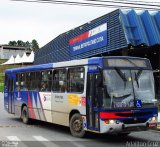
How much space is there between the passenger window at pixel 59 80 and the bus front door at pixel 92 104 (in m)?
1.86

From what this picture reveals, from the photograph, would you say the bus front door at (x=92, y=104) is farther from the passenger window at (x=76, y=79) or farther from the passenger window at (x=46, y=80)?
the passenger window at (x=46, y=80)

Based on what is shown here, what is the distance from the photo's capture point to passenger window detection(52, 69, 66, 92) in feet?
47.3

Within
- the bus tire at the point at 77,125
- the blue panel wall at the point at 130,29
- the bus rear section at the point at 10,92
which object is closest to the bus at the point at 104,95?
the bus tire at the point at 77,125

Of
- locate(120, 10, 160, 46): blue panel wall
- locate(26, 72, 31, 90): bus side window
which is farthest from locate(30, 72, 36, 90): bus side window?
locate(120, 10, 160, 46): blue panel wall

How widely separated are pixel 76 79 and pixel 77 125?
150cm

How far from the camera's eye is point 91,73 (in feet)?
41.5

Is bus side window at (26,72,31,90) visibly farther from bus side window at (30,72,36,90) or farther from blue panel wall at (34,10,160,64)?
blue panel wall at (34,10,160,64)

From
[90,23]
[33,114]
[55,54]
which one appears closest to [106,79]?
[33,114]

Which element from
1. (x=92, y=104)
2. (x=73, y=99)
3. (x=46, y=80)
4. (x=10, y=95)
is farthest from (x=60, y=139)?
(x=10, y=95)

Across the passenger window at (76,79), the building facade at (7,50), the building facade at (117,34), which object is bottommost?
the passenger window at (76,79)

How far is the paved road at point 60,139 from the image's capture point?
11.8 m

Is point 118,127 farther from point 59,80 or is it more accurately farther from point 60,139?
point 59,80

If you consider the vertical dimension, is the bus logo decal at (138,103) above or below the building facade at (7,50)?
below

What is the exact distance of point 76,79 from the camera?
13539 millimetres
